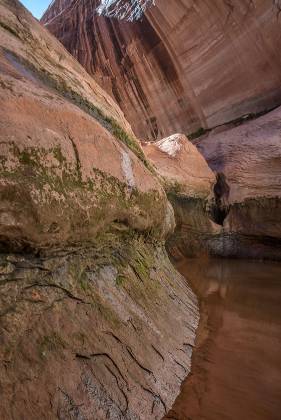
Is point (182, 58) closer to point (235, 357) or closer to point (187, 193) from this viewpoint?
point (187, 193)

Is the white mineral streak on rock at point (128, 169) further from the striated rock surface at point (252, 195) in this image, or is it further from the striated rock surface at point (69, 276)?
the striated rock surface at point (252, 195)

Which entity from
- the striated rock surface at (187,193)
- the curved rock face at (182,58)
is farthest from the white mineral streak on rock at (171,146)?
the curved rock face at (182,58)

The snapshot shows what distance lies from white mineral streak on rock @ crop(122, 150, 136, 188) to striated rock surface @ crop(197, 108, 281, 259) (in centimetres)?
452

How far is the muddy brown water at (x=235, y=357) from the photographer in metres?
1.61

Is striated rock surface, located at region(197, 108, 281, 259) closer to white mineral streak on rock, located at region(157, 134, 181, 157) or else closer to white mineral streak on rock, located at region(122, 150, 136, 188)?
white mineral streak on rock, located at region(157, 134, 181, 157)

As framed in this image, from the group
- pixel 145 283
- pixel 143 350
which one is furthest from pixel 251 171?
pixel 143 350

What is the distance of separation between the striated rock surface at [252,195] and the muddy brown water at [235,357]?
2.51 metres

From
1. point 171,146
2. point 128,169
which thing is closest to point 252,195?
point 171,146

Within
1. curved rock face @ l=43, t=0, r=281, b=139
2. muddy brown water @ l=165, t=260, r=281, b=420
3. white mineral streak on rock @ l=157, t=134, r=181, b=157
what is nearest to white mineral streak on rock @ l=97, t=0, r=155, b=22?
curved rock face @ l=43, t=0, r=281, b=139

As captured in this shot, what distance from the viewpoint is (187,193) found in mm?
6137

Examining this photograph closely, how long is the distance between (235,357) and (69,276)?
4.03ft

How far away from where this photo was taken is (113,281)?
1.97 meters

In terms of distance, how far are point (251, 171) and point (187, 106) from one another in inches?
171

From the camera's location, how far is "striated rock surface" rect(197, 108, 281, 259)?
253 inches
